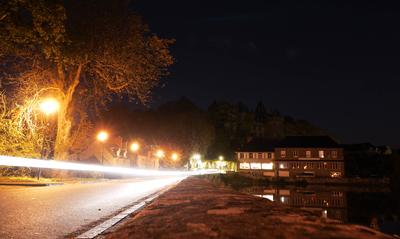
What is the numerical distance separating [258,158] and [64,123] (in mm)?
69743

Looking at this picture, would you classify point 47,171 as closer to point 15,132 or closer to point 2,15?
point 15,132

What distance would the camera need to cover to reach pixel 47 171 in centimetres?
2261

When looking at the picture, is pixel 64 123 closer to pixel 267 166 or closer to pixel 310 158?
pixel 310 158

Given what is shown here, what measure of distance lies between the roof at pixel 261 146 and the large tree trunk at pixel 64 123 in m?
69.1

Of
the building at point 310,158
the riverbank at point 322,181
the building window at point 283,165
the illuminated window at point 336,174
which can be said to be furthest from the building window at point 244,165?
the illuminated window at point 336,174

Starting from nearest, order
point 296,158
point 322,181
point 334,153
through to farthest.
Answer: point 322,181 < point 334,153 < point 296,158

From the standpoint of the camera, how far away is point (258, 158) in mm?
86125

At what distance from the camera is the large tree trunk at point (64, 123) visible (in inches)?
885

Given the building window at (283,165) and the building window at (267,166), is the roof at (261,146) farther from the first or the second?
the building window at (283,165)

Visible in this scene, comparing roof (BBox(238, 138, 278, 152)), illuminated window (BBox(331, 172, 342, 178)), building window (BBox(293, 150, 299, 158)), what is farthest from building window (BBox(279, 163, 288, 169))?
illuminated window (BBox(331, 172, 342, 178))

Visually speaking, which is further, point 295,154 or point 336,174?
point 295,154

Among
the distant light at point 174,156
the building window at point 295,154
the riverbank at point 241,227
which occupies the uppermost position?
the building window at point 295,154

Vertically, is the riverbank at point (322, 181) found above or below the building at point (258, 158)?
below

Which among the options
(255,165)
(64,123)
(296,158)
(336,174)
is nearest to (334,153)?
(336,174)
